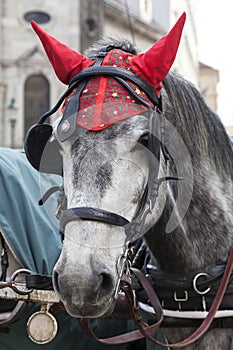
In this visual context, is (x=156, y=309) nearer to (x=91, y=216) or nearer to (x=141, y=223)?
(x=141, y=223)

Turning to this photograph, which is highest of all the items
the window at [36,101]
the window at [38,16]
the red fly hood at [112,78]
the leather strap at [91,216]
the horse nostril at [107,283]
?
the window at [38,16]

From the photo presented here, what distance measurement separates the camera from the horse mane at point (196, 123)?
2320mm

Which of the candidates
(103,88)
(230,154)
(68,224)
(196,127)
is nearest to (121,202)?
(68,224)

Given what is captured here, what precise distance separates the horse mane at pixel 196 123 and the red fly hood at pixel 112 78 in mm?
141

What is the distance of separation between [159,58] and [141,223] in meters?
0.51

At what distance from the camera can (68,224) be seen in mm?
1947

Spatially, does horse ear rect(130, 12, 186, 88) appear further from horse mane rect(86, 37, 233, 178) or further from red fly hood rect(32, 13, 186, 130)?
horse mane rect(86, 37, 233, 178)

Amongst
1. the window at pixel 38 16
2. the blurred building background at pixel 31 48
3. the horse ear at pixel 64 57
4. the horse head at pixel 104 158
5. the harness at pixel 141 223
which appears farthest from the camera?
the window at pixel 38 16

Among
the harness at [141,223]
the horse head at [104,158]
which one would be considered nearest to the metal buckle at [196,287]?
the harness at [141,223]

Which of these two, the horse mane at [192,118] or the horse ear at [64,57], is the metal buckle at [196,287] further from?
the horse ear at [64,57]

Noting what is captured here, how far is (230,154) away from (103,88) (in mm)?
660

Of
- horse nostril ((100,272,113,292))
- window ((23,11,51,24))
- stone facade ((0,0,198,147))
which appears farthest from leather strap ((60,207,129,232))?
window ((23,11,51,24))

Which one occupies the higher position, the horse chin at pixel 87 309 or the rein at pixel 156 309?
the horse chin at pixel 87 309

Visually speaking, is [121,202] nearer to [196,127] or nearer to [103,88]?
[103,88]
